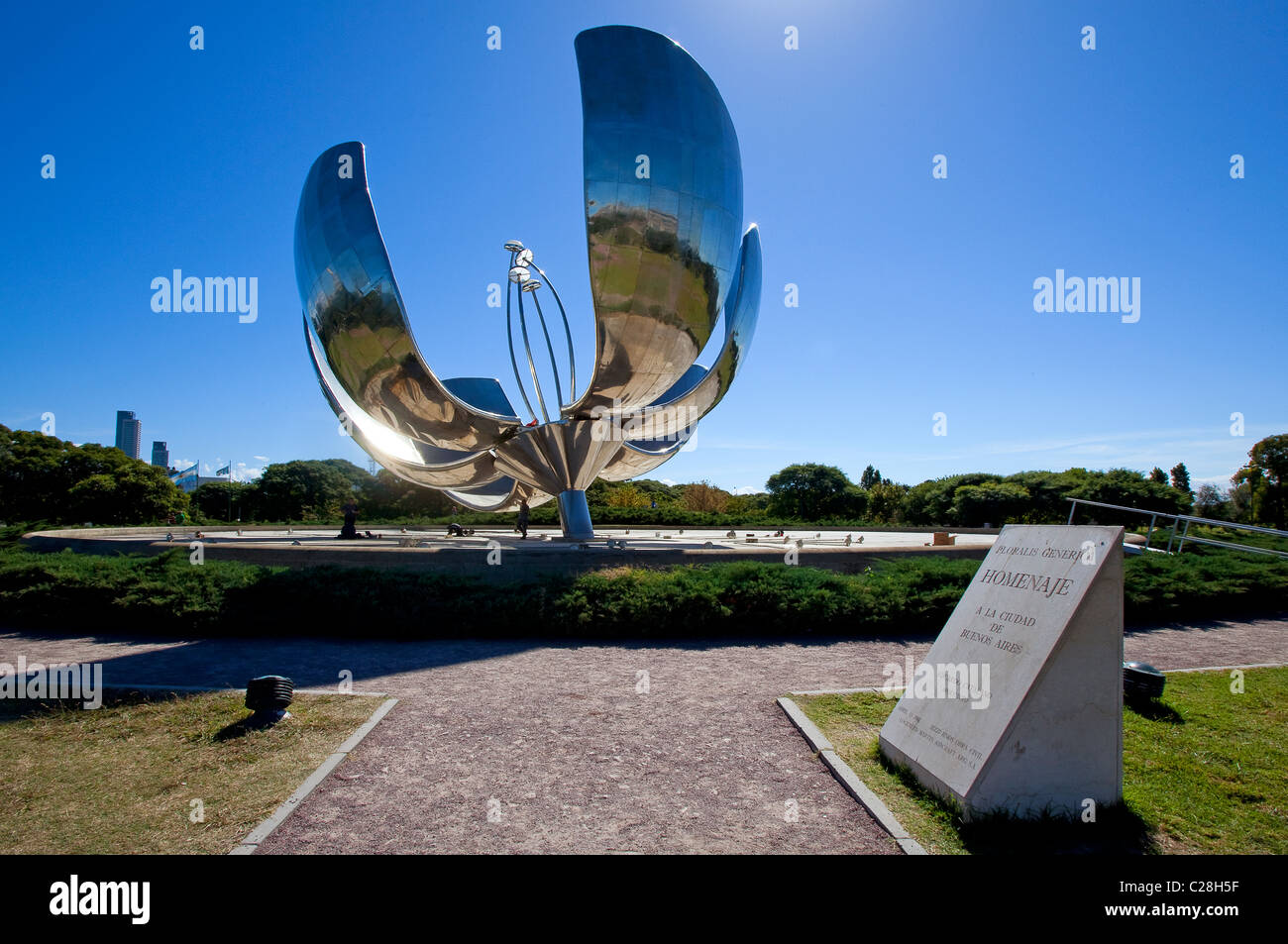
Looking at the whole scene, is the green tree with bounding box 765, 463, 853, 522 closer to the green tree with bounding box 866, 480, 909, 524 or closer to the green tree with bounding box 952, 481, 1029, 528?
the green tree with bounding box 866, 480, 909, 524

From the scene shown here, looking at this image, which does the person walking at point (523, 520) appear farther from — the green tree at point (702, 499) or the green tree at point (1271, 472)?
the green tree at point (1271, 472)

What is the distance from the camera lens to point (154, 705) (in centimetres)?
630

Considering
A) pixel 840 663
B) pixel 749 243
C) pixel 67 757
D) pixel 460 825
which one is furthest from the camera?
pixel 749 243

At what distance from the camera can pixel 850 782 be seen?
4.56 meters

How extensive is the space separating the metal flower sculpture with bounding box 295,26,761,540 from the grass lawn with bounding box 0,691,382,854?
8001 millimetres

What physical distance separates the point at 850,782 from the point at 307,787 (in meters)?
3.47

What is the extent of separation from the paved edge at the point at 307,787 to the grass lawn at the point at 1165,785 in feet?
11.7

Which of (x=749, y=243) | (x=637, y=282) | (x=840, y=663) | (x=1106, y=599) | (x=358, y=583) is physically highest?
A: (x=749, y=243)

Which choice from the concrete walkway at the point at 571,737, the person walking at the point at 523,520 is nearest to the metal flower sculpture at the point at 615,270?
the person walking at the point at 523,520

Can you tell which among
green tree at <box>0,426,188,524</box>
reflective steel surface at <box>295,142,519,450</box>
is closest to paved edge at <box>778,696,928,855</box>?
reflective steel surface at <box>295,142,519,450</box>

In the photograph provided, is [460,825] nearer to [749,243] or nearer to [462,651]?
[462,651]

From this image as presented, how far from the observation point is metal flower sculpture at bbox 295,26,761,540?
37.8 ft
